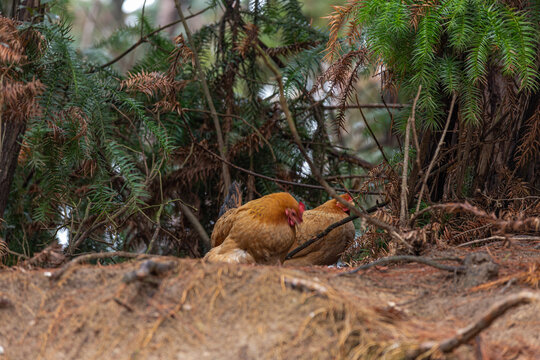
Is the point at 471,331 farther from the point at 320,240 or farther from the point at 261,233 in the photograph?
the point at 320,240

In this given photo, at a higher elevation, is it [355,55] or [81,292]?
[355,55]

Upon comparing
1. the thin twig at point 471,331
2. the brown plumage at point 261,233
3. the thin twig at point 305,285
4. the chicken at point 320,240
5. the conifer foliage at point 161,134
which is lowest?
the chicken at point 320,240

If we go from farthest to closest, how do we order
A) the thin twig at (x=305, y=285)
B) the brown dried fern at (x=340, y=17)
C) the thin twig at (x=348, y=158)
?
1. the thin twig at (x=348, y=158)
2. the brown dried fern at (x=340, y=17)
3. the thin twig at (x=305, y=285)

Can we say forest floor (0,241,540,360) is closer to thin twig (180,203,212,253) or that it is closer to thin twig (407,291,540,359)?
thin twig (407,291,540,359)

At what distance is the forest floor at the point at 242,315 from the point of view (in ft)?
5.12

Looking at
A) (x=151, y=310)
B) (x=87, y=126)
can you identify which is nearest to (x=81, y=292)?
(x=151, y=310)

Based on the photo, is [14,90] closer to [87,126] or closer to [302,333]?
[87,126]

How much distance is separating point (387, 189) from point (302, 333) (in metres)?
1.66

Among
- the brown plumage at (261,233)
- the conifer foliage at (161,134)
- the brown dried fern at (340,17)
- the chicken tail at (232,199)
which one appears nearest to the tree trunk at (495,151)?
the brown dried fern at (340,17)

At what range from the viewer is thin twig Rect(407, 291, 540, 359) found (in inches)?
57.8

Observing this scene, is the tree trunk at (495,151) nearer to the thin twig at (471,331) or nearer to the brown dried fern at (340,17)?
the brown dried fern at (340,17)

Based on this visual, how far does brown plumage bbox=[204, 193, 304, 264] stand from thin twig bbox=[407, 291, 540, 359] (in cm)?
228

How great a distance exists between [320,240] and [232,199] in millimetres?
809

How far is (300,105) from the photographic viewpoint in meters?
4.89
